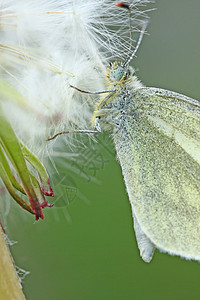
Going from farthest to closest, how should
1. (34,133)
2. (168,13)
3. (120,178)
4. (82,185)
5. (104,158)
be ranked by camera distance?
(168,13), (120,178), (82,185), (104,158), (34,133)

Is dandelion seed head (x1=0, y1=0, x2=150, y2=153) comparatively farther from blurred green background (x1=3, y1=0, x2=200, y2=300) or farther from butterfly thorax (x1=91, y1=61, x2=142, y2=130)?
blurred green background (x1=3, y1=0, x2=200, y2=300)

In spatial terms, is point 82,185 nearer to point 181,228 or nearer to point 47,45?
point 181,228

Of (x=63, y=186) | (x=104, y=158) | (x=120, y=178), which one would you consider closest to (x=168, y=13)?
(x=120, y=178)

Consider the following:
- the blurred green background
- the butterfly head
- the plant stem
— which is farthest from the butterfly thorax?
the blurred green background

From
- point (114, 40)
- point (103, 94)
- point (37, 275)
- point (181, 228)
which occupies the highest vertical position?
point (114, 40)

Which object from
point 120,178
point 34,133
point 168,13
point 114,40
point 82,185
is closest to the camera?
point 34,133

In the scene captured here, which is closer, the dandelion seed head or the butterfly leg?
the dandelion seed head
